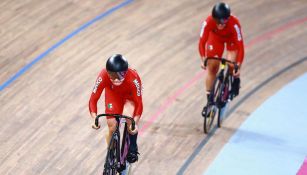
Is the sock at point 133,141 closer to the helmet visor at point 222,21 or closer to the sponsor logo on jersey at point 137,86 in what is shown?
Result: the sponsor logo on jersey at point 137,86

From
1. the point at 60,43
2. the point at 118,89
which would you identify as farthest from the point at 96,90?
the point at 60,43

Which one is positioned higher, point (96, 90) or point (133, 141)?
point (96, 90)

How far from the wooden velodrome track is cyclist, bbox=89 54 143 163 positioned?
43.6 inches

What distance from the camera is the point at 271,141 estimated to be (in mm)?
7492

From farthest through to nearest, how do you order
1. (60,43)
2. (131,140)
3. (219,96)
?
(60,43)
(219,96)
(131,140)

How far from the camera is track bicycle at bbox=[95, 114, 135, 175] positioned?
6.01m

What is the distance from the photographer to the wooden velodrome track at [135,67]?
23.9 feet

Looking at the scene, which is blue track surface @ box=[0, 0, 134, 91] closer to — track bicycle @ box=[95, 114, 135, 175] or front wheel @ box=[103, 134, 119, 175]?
track bicycle @ box=[95, 114, 135, 175]

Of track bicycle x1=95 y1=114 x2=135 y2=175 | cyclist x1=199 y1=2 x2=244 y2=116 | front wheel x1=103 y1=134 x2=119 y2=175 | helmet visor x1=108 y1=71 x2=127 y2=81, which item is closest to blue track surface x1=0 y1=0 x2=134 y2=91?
track bicycle x1=95 y1=114 x2=135 y2=175

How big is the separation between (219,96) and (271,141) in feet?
2.95

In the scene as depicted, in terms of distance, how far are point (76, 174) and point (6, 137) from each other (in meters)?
1.20

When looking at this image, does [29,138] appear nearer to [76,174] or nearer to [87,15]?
[76,174]

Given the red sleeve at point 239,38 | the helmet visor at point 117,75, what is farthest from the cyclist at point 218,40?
the helmet visor at point 117,75

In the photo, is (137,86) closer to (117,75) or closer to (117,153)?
(117,75)
